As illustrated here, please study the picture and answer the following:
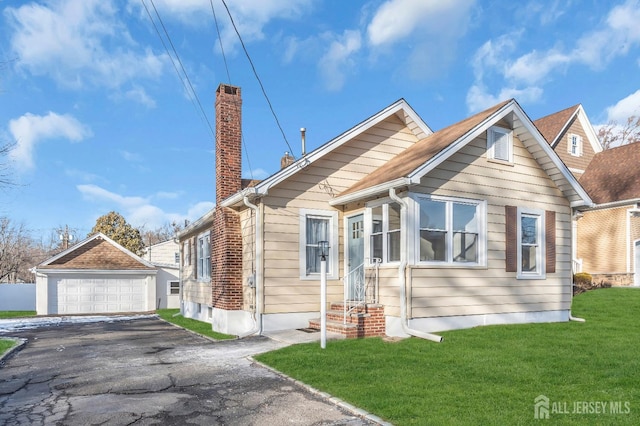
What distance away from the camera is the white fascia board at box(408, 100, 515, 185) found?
9.68m

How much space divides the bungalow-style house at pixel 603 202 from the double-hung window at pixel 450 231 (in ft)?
31.0

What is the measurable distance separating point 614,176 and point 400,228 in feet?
57.9

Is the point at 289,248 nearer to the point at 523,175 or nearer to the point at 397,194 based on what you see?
the point at 397,194

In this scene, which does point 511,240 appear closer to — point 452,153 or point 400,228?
point 452,153

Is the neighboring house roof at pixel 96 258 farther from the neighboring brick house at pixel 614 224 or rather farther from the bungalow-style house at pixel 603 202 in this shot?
the neighboring brick house at pixel 614 224

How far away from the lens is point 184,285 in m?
19.4

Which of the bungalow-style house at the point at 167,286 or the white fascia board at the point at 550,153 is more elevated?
the white fascia board at the point at 550,153

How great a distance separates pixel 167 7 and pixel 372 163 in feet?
19.5

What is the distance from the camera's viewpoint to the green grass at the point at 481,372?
Answer: 5.22 metres

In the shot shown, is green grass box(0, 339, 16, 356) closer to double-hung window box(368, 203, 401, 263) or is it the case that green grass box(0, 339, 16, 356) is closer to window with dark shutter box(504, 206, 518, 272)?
double-hung window box(368, 203, 401, 263)

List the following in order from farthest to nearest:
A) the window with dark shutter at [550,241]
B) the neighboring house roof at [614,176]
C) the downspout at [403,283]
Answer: the neighboring house roof at [614,176], the window with dark shutter at [550,241], the downspout at [403,283]

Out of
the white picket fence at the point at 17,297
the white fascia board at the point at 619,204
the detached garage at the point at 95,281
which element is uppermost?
the white fascia board at the point at 619,204

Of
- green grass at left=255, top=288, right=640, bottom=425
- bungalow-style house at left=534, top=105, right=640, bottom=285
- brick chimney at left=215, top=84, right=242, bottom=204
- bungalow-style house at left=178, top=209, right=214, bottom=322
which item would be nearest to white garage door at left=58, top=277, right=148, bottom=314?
bungalow-style house at left=178, top=209, right=214, bottom=322

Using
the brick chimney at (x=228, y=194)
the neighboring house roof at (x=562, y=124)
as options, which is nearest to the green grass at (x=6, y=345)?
the brick chimney at (x=228, y=194)
